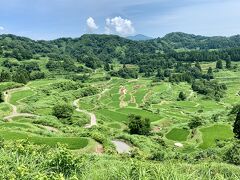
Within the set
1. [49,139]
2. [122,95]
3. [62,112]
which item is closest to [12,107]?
[62,112]

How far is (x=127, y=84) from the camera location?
17825 cm

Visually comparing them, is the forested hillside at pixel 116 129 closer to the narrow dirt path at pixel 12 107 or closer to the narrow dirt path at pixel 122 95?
the narrow dirt path at pixel 12 107

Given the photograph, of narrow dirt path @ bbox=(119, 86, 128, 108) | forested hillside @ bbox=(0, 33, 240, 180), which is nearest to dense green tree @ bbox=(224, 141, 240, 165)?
forested hillside @ bbox=(0, 33, 240, 180)

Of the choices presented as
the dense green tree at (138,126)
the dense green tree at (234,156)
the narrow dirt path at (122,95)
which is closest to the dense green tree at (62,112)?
the dense green tree at (138,126)

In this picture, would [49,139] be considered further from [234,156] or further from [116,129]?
[116,129]

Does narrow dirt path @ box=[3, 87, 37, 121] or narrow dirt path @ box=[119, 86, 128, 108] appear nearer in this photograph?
narrow dirt path @ box=[3, 87, 37, 121]

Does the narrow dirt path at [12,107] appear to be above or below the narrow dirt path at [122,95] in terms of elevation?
above

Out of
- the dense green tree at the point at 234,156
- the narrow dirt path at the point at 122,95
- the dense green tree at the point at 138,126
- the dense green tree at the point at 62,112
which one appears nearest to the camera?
the dense green tree at the point at 234,156

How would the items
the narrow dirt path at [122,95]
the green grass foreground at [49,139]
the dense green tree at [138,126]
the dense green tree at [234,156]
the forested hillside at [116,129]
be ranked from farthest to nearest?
the narrow dirt path at [122,95]
the dense green tree at [138,126]
the green grass foreground at [49,139]
the dense green tree at [234,156]
the forested hillside at [116,129]

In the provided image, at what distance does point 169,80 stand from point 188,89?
20.9 m

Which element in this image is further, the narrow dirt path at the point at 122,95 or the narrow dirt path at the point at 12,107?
the narrow dirt path at the point at 122,95

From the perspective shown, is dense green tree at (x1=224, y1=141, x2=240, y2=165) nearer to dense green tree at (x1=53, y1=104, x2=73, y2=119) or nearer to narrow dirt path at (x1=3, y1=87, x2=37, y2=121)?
narrow dirt path at (x1=3, y1=87, x2=37, y2=121)

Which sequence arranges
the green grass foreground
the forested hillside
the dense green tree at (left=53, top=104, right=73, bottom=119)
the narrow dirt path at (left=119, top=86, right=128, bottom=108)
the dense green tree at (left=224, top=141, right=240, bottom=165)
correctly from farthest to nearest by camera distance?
the narrow dirt path at (left=119, top=86, right=128, bottom=108) → the dense green tree at (left=53, top=104, right=73, bottom=119) → the green grass foreground → the dense green tree at (left=224, top=141, right=240, bottom=165) → the forested hillside

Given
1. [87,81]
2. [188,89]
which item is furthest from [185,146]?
[87,81]
